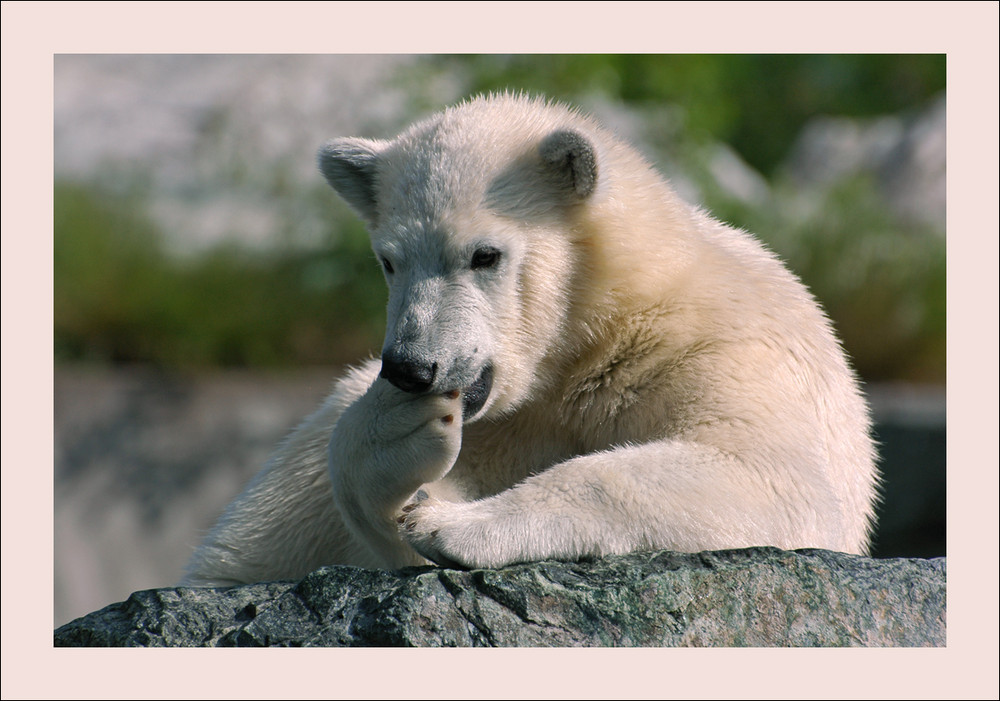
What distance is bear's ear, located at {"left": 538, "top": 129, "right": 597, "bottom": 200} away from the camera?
3.42m

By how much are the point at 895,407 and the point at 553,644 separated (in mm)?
7278

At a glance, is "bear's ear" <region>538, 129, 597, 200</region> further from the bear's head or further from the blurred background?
the blurred background

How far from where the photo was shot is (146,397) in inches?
373

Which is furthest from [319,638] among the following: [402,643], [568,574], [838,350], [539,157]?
[838,350]

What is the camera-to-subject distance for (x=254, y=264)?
10.8m

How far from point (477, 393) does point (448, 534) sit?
55cm

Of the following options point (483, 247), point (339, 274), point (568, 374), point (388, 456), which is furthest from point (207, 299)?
point (388, 456)

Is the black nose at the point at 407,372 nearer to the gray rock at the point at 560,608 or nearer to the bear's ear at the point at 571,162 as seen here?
the gray rock at the point at 560,608

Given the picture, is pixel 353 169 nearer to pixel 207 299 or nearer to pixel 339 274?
pixel 339 274

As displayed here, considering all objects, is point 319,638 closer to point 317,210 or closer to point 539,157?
point 539,157

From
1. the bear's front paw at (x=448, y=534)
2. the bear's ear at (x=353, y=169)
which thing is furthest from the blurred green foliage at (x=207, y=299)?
the bear's front paw at (x=448, y=534)

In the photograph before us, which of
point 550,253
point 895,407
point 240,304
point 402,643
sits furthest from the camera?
point 240,304

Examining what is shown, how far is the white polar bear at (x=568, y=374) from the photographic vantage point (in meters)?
2.98

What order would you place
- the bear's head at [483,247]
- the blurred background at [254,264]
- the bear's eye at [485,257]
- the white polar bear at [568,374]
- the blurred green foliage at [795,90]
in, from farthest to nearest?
the blurred green foliage at [795,90] → the blurred background at [254,264] → the bear's eye at [485,257] → the bear's head at [483,247] → the white polar bear at [568,374]
